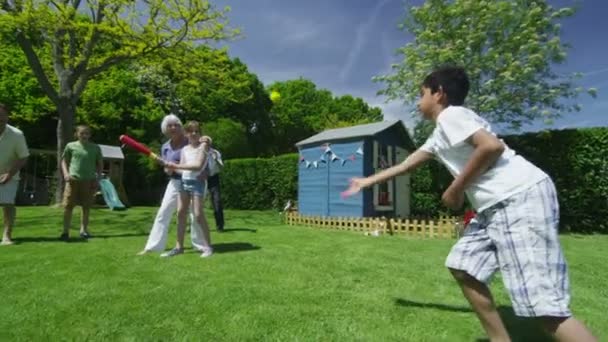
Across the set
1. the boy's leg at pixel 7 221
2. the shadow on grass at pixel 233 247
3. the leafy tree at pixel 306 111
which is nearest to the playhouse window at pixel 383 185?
the shadow on grass at pixel 233 247

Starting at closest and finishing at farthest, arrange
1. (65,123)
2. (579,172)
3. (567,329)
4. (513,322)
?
(567,329), (513,322), (579,172), (65,123)

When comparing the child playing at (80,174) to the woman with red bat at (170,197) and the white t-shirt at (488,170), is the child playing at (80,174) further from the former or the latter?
the white t-shirt at (488,170)

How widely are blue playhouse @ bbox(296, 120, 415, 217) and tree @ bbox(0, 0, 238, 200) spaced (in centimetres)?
593

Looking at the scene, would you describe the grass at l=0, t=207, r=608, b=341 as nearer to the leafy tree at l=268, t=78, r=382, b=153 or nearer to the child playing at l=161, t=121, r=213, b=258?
the child playing at l=161, t=121, r=213, b=258

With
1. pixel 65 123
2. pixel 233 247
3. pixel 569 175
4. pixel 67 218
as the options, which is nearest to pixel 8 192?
pixel 67 218

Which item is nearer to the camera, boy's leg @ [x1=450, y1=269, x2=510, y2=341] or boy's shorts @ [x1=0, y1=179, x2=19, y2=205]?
boy's leg @ [x1=450, y1=269, x2=510, y2=341]

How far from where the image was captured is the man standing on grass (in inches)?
261

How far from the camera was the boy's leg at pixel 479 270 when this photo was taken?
8.61ft

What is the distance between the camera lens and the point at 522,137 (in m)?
13.2

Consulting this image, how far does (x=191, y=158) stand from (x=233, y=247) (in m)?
1.73

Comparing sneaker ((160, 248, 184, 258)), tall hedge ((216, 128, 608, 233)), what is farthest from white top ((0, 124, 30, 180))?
tall hedge ((216, 128, 608, 233))

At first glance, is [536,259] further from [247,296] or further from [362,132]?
[362,132]

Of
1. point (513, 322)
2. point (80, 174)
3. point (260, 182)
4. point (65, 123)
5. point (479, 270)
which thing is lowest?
point (513, 322)

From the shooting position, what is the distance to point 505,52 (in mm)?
15703
